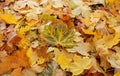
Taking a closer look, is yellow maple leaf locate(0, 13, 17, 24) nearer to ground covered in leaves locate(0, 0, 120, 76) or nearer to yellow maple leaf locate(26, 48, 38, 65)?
Result: ground covered in leaves locate(0, 0, 120, 76)

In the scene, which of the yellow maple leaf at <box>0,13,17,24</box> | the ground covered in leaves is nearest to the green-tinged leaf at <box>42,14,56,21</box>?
the ground covered in leaves

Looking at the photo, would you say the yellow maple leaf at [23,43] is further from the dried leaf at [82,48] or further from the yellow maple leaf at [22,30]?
the dried leaf at [82,48]

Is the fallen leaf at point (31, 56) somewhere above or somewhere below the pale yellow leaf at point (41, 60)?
above

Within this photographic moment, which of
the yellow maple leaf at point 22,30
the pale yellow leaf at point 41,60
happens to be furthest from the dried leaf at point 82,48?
the yellow maple leaf at point 22,30

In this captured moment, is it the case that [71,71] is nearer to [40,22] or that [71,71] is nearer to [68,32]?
[68,32]

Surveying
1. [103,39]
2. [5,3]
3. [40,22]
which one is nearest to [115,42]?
[103,39]

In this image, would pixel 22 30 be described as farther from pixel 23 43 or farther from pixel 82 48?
pixel 82 48

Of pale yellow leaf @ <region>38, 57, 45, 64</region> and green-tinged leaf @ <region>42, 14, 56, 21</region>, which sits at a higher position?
green-tinged leaf @ <region>42, 14, 56, 21</region>
